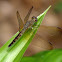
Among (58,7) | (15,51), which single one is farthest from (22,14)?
(15,51)

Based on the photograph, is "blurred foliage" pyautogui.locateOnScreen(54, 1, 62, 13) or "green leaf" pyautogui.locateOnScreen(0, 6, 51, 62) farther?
"blurred foliage" pyautogui.locateOnScreen(54, 1, 62, 13)

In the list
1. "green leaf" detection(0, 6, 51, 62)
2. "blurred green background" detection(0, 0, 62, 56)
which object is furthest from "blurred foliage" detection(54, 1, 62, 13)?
"green leaf" detection(0, 6, 51, 62)

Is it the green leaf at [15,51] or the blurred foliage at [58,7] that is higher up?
the green leaf at [15,51]

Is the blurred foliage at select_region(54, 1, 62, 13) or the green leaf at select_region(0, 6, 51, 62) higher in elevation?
the green leaf at select_region(0, 6, 51, 62)

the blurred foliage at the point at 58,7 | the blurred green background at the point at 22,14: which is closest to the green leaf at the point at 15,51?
the blurred green background at the point at 22,14

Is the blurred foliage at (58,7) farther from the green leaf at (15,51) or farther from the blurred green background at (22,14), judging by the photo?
the green leaf at (15,51)

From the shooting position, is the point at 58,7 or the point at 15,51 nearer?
the point at 15,51

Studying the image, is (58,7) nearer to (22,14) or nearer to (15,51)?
(22,14)

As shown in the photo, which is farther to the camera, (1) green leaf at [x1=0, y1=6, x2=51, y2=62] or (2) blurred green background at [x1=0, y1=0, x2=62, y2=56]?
(2) blurred green background at [x1=0, y1=0, x2=62, y2=56]

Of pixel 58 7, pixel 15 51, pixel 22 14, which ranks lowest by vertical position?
pixel 58 7

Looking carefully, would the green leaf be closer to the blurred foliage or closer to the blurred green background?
the blurred green background

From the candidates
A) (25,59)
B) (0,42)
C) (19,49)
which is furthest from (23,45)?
(0,42)
